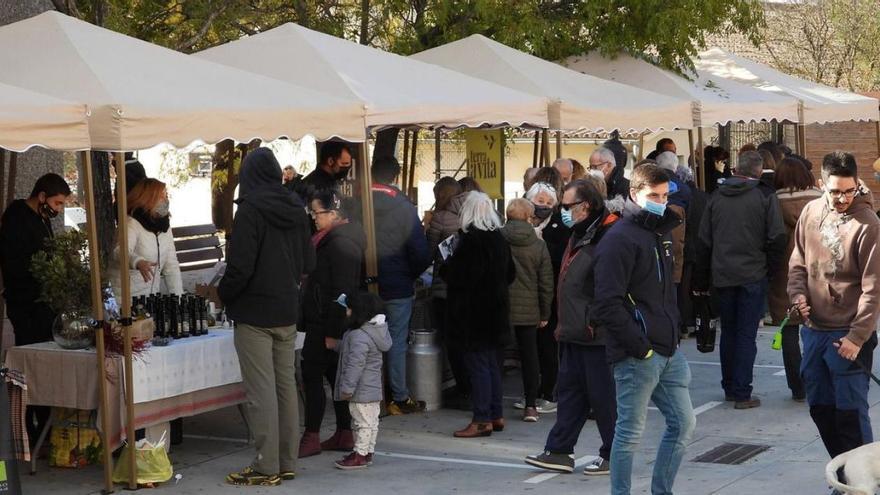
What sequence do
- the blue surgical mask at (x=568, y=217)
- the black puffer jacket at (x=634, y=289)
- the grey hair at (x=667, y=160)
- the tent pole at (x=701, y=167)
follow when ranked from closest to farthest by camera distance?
1. the black puffer jacket at (x=634, y=289)
2. the blue surgical mask at (x=568, y=217)
3. the grey hair at (x=667, y=160)
4. the tent pole at (x=701, y=167)

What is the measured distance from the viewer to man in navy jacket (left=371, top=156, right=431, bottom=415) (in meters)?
9.73

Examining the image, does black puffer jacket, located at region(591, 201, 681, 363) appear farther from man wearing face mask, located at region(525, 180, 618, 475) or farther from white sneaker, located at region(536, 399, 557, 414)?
white sneaker, located at region(536, 399, 557, 414)

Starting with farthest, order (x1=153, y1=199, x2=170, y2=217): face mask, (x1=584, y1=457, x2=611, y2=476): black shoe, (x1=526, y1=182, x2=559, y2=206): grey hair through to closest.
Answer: (x1=526, y1=182, x2=559, y2=206): grey hair
(x1=153, y1=199, x2=170, y2=217): face mask
(x1=584, y1=457, x2=611, y2=476): black shoe

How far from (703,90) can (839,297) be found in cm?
906

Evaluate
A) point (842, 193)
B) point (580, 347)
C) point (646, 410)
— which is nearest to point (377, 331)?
point (580, 347)

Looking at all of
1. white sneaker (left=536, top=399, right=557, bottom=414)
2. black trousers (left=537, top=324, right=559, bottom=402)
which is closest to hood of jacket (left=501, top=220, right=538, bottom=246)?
black trousers (left=537, top=324, right=559, bottom=402)

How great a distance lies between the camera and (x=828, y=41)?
1326 inches

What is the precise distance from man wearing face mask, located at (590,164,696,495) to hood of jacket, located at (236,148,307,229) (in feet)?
6.71

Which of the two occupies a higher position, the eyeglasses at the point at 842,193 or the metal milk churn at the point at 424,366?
the eyeglasses at the point at 842,193

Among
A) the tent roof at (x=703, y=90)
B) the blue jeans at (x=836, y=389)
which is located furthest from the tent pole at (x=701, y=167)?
the blue jeans at (x=836, y=389)

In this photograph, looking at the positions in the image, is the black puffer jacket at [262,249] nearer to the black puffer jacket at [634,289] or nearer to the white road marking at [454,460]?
the white road marking at [454,460]

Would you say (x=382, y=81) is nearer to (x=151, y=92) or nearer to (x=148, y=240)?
(x=148, y=240)

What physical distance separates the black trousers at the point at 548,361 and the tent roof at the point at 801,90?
25.4 ft

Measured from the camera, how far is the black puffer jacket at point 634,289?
6.36 metres
